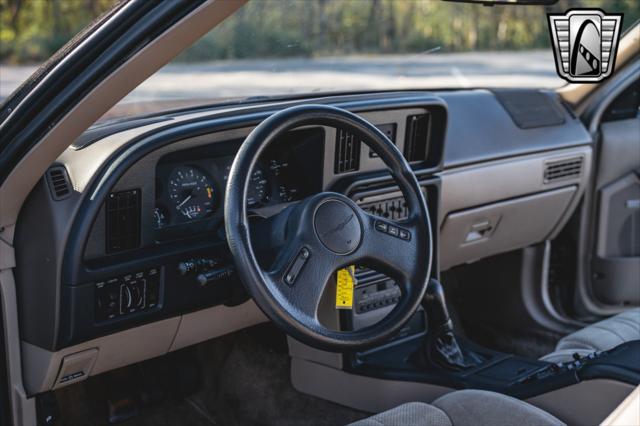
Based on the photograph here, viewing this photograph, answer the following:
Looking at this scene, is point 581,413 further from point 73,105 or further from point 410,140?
point 73,105

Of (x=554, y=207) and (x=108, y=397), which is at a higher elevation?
(x=554, y=207)

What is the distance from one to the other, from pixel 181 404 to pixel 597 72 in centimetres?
199

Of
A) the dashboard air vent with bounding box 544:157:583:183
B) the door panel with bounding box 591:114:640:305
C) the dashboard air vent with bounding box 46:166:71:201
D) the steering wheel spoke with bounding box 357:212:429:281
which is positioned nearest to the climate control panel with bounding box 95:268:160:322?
the dashboard air vent with bounding box 46:166:71:201

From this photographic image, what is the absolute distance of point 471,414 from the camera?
2246 mm

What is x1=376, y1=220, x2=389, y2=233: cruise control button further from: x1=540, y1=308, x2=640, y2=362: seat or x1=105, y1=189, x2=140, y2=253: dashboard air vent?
x1=540, y1=308, x2=640, y2=362: seat

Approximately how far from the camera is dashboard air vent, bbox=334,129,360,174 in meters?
2.92

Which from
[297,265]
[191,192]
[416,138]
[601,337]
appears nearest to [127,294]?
[191,192]

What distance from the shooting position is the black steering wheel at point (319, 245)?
208cm

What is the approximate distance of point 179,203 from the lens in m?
2.62

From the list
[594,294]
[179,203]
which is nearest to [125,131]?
[179,203]

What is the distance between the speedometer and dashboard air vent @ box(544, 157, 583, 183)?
1.87 meters

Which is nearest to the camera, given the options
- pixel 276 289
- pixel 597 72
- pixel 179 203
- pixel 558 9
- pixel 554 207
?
pixel 276 289

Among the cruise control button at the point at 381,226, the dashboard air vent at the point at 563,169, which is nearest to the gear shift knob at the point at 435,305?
the cruise control button at the point at 381,226

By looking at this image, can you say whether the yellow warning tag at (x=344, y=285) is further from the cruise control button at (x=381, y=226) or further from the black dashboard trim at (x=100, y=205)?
the black dashboard trim at (x=100, y=205)
